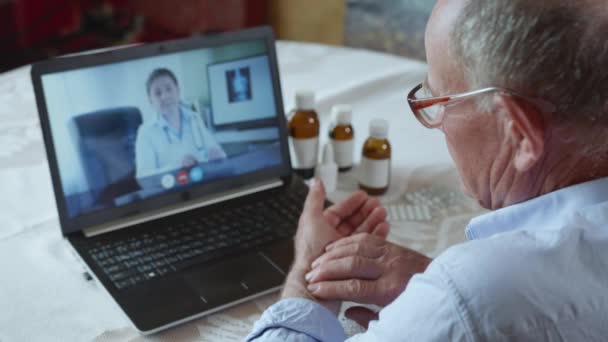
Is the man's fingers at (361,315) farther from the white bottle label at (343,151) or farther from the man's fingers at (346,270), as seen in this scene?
the white bottle label at (343,151)

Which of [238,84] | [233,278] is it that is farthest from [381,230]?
[238,84]

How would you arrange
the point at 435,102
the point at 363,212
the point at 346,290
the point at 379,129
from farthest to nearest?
the point at 379,129 < the point at 363,212 < the point at 346,290 < the point at 435,102

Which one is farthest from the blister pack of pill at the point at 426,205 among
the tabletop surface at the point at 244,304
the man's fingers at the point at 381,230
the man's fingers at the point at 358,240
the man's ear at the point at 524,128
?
the man's ear at the point at 524,128

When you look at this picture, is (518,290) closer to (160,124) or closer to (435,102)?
(435,102)

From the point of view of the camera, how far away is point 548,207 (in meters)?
0.76

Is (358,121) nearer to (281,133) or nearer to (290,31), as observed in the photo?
(281,133)

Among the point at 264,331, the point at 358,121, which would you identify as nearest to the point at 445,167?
the point at 358,121

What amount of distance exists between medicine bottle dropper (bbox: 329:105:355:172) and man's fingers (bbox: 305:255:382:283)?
16.5 inches

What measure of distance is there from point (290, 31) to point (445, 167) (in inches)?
93.3

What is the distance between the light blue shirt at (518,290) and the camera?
2.18ft

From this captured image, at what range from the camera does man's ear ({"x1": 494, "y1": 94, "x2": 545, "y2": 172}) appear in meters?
0.71

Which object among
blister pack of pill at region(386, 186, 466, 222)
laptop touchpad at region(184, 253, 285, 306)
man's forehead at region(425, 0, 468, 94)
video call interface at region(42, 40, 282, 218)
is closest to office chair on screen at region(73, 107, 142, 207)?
video call interface at region(42, 40, 282, 218)

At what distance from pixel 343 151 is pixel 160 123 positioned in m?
0.39

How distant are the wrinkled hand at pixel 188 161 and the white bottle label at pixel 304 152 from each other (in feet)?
0.68
